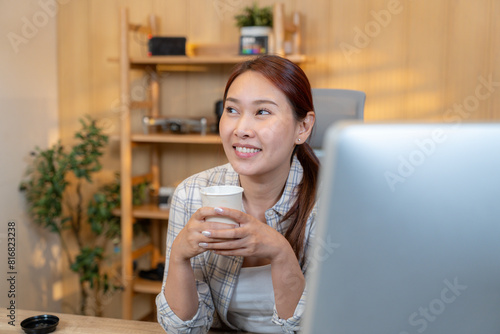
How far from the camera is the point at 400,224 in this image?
18.0 inches

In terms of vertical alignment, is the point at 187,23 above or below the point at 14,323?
above

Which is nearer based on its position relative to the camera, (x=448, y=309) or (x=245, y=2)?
(x=448, y=309)

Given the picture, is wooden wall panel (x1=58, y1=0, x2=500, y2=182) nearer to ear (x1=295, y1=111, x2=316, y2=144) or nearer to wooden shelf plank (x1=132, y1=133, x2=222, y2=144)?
wooden shelf plank (x1=132, y1=133, x2=222, y2=144)

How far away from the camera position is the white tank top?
1.23 m

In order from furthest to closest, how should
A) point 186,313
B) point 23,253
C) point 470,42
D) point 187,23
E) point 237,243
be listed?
point 187,23 < point 23,253 < point 470,42 < point 186,313 < point 237,243

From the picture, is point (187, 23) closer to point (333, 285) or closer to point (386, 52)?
point (386, 52)

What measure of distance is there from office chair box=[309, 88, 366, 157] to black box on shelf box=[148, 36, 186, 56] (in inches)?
51.1

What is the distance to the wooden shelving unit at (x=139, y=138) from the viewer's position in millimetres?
2697

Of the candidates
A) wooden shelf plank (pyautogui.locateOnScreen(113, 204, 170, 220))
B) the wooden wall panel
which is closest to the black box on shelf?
the wooden wall panel

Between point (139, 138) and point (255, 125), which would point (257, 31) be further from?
point (255, 125)

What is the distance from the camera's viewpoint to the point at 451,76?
2.69m

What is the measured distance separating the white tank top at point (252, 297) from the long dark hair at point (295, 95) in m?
0.11

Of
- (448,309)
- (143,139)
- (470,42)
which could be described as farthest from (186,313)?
(470,42)

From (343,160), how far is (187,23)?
2.77m
